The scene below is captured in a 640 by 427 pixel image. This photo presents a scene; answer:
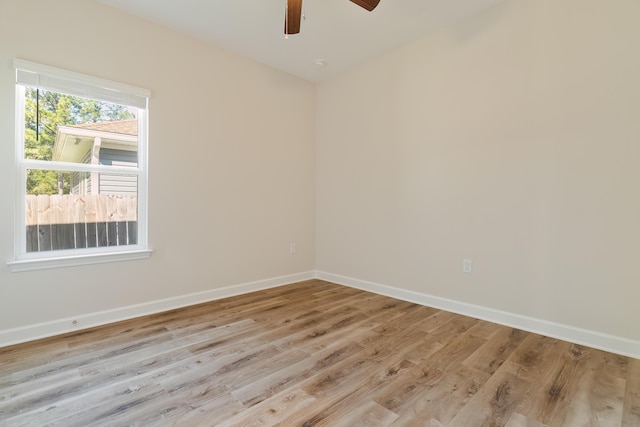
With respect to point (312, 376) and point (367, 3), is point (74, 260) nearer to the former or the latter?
point (312, 376)

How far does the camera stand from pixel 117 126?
2.82 metres

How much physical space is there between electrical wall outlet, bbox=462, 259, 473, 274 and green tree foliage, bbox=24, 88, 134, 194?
3.53 m

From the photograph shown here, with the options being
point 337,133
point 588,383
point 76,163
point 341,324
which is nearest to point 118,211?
point 76,163

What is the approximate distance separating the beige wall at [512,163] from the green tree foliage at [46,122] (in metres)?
2.77

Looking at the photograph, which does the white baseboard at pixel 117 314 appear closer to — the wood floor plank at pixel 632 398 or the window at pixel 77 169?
the window at pixel 77 169

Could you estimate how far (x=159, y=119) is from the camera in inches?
117

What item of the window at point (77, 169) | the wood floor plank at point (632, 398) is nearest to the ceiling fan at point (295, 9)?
the window at point (77, 169)

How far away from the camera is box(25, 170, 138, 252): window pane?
2457 millimetres

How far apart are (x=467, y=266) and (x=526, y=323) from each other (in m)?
0.63

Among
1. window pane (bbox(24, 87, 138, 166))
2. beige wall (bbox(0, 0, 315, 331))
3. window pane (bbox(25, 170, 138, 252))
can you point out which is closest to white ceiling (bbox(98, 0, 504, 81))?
beige wall (bbox(0, 0, 315, 331))

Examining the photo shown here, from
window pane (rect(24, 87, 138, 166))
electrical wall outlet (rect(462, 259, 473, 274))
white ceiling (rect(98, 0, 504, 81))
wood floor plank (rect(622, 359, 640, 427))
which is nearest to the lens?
wood floor plank (rect(622, 359, 640, 427))

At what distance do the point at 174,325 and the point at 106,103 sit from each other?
79.6 inches

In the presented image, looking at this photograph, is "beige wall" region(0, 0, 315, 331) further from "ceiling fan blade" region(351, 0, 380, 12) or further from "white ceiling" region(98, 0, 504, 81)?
"ceiling fan blade" region(351, 0, 380, 12)

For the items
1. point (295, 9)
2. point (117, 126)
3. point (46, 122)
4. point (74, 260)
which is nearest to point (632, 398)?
point (295, 9)
